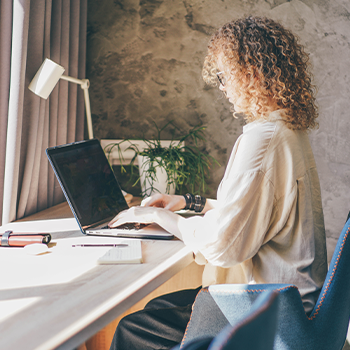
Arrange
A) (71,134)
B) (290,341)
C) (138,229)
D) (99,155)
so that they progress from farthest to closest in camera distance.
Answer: (71,134) → (99,155) → (138,229) → (290,341)

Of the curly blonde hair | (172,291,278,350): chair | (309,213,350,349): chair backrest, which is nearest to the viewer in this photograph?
(172,291,278,350): chair

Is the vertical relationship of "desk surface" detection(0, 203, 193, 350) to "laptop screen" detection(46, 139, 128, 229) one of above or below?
below

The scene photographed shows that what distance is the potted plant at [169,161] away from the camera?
1796 mm

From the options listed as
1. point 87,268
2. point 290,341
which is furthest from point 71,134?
point 290,341

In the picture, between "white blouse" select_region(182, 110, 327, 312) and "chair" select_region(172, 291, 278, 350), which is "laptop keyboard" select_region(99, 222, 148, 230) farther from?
"chair" select_region(172, 291, 278, 350)

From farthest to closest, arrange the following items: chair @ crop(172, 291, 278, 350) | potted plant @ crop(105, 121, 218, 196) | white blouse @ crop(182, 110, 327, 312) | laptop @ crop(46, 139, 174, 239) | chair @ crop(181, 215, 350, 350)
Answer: potted plant @ crop(105, 121, 218, 196), laptop @ crop(46, 139, 174, 239), white blouse @ crop(182, 110, 327, 312), chair @ crop(181, 215, 350, 350), chair @ crop(172, 291, 278, 350)

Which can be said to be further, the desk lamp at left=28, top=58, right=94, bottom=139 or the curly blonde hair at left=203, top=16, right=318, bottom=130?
the desk lamp at left=28, top=58, right=94, bottom=139

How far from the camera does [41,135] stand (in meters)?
1.57

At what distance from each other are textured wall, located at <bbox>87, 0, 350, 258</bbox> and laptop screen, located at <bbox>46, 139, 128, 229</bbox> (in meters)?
0.72

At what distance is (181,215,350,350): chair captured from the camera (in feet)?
2.01

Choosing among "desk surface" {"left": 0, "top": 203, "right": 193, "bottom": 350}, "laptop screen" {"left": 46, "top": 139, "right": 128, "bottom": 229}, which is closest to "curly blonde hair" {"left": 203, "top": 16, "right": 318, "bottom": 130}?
"desk surface" {"left": 0, "top": 203, "right": 193, "bottom": 350}

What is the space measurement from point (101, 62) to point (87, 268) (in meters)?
1.49

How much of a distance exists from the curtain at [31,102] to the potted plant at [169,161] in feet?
1.19

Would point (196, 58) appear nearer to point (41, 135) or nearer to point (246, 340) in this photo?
point (41, 135)
